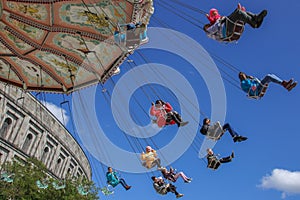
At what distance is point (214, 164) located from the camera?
11898 millimetres

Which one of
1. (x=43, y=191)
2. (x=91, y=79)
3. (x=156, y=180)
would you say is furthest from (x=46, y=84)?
A: (x=43, y=191)

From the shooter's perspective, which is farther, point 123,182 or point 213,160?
point 123,182

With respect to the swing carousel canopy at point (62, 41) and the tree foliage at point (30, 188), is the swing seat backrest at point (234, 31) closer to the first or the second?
the swing carousel canopy at point (62, 41)

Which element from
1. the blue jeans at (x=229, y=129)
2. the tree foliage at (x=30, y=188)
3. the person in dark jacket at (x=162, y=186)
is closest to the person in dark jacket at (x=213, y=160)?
the blue jeans at (x=229, y=129)

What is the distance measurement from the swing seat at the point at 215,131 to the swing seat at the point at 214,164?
73 centimetres

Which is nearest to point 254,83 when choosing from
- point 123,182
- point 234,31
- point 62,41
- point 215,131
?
point 234,31

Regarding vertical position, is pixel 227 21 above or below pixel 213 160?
above

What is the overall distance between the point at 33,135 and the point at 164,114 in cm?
2828

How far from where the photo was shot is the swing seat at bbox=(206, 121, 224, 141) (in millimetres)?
11427

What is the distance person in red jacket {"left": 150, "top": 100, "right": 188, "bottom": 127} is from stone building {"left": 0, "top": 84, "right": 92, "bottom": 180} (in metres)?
19.8

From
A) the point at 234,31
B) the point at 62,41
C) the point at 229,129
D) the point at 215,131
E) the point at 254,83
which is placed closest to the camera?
the point at 234,31

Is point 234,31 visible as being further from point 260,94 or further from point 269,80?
point 260,94

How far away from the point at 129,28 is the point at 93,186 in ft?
63.0

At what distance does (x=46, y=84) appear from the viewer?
48.5 feet
